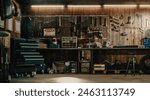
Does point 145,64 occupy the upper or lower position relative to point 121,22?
lower

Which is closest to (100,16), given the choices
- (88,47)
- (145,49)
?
(88,47)

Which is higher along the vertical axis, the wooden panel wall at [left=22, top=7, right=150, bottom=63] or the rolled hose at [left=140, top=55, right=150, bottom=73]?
the wooden panel wall at [left=22, top=7, right=150, bottom=63]

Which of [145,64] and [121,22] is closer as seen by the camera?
[145,64]

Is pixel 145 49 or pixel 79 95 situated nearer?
pixel 79 95

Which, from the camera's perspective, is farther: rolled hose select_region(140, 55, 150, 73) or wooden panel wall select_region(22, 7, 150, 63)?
wooden panel wall select_region(22, 7, 150, 63)

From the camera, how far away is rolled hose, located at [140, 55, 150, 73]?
8.97m

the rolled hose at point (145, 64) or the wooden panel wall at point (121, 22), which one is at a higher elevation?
the wooden panel wall at point (121, 22)

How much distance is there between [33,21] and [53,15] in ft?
2.07

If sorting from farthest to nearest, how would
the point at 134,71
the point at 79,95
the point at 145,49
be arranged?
the point at 145,49
the point at 134,71
the point at 79,95

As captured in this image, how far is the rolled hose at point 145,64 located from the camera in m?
8.97

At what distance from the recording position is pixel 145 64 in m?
9.02

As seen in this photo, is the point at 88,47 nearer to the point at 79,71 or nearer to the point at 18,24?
the point at 79,71

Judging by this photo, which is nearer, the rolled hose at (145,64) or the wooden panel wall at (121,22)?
Answer: the rolled hose at (145,64)

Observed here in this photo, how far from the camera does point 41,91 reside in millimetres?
1688
